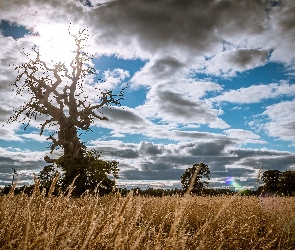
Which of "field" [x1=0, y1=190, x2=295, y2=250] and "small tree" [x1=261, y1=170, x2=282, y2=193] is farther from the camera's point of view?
"small tree" [x1=261, y1=170, x2=282, y2=193]

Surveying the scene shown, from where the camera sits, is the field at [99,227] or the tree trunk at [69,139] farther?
the tree trunk at [69,139]

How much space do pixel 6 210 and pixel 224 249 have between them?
3238mm

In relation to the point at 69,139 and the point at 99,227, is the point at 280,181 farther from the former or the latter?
the point at 99,227

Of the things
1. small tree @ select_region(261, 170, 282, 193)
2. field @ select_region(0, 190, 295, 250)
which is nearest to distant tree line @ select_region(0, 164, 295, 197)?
small tree @ select_region(261, 170, 282, 193)

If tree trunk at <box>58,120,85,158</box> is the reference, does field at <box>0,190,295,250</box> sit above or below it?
below

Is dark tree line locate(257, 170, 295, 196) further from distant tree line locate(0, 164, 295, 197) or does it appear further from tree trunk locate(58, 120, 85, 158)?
tree trunk locate(58, 120, 85, 158)

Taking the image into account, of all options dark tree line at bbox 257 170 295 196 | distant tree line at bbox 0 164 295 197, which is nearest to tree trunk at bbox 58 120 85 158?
distant tree line at bbox 0 164 295 197

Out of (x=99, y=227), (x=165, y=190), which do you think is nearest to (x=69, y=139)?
(x=165, y=190)

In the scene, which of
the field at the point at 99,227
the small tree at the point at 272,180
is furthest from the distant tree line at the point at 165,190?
the field at the point at 99,227

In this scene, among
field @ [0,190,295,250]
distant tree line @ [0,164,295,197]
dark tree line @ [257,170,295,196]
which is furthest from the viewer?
dark tree line @ [257,170,295,196]

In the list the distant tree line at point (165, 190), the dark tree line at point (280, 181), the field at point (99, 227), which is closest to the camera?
the field at point (99, 227)

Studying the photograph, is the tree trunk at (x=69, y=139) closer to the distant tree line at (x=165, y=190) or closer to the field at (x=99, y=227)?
the distant tree line at (x=165, y=190)

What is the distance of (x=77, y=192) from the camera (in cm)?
1817

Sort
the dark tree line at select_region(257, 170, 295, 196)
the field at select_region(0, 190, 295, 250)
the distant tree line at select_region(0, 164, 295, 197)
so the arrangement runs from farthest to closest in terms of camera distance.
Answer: the dark tree line at select_region(257, 170, 295, 196) < the distant tree line at select_region(0, 164, 295, 197) < the field at select_region(0, 190, 295, 250)
